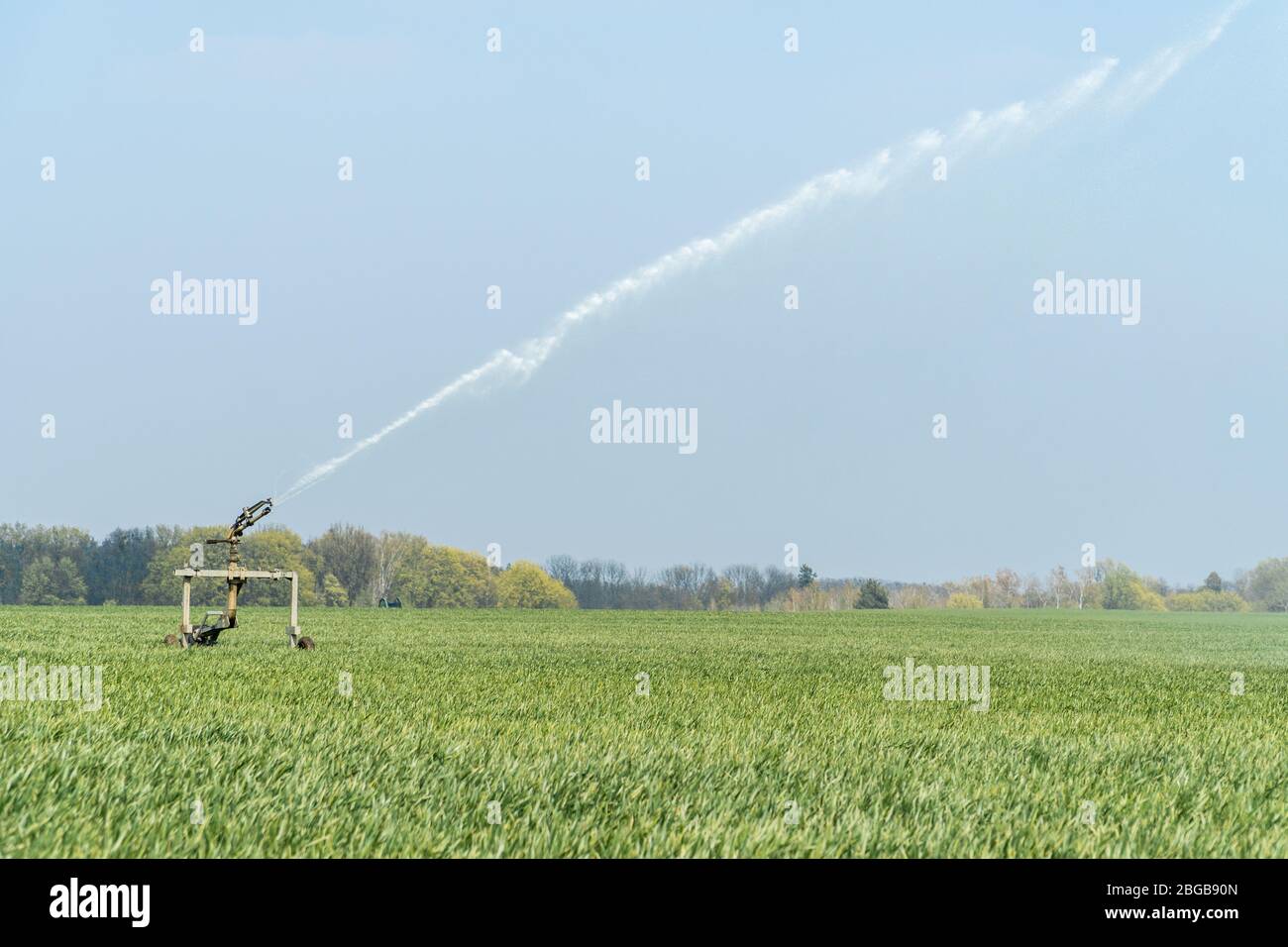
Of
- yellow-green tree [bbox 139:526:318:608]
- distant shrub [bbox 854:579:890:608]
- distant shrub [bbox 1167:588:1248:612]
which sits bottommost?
distant shrub [bbox 1167:588:1248:612]

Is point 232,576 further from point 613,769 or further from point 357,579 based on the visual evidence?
point 357,579

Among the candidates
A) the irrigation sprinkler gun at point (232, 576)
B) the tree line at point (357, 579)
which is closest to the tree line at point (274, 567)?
the tree line at point (357, 579)

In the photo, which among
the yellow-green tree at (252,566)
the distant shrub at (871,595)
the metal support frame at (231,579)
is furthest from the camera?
the distant shrub at (871,595)

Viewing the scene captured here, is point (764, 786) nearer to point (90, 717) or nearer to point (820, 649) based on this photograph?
point (90, 717)

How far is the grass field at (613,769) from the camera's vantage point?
239 inches

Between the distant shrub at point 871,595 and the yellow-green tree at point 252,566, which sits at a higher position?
the yellow-green tree at point 252,566

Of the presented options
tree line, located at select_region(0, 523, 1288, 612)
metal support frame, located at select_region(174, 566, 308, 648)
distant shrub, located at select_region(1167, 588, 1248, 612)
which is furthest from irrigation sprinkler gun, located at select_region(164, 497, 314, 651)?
distant shrub, located at select_region(1167, 588, 1248, 612)

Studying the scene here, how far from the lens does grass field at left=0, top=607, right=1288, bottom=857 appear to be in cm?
606

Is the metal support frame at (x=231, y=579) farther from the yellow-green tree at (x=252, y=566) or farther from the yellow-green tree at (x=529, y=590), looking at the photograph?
the yellow-green tree at (x=529, y=590)

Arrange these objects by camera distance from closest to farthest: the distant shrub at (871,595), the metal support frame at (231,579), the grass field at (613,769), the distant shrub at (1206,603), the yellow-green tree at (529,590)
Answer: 1. the grass field at (613,769)
2. the metal support frame at (231,579)
3. the yellow-green tree at (529,590)
4. the distant shrub at (871,595)
5. the distant shrub at (1206,603)

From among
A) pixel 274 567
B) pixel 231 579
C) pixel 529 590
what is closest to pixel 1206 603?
pixel 529 590

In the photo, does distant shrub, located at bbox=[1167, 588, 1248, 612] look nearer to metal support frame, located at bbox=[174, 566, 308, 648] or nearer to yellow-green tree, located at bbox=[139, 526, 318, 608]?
yellow-green tree, located at bbox=[139, 526, 318, 608]

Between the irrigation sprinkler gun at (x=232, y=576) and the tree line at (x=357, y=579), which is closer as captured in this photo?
the irrigation sprinkler gun at (x=232, y=576)

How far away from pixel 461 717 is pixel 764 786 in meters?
4.85
